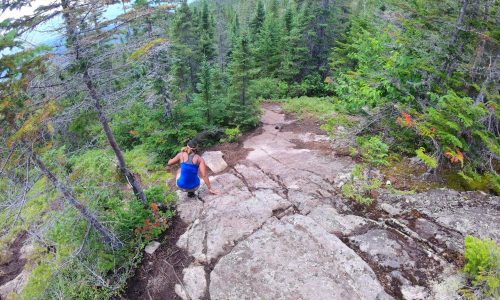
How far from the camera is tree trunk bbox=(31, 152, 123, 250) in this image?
546 cm

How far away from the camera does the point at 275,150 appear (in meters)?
10.7

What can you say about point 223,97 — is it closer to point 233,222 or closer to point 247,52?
point 247,52

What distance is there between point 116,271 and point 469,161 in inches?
339

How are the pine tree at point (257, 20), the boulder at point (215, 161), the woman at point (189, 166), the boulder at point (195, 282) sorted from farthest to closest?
the pine tree at point (257, 20) → the boulder at point (215, 161) → the woman at point (189, 166) → the boulder at point (195, 282)

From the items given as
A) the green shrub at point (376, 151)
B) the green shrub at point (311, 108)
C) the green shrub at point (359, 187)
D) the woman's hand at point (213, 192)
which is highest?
the green shrub at point (376, 151)

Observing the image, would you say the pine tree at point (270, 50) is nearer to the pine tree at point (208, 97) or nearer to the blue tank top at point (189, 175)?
the pine tree at point (208, 97)

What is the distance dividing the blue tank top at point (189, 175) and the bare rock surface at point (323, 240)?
486 millimetres

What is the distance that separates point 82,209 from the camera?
19.8 feet

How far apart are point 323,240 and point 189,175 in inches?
143

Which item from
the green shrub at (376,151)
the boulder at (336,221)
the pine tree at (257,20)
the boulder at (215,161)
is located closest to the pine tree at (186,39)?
the pine tree at (257,20)

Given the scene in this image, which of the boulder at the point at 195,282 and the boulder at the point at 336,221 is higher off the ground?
the boulder at the point at 336,221

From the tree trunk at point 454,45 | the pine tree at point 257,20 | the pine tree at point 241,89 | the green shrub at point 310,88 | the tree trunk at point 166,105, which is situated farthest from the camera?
the pine tree at point 257,20

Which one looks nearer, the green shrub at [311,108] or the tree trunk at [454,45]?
the tree trunk at [454,45]

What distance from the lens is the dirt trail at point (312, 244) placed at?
16.2 ft
